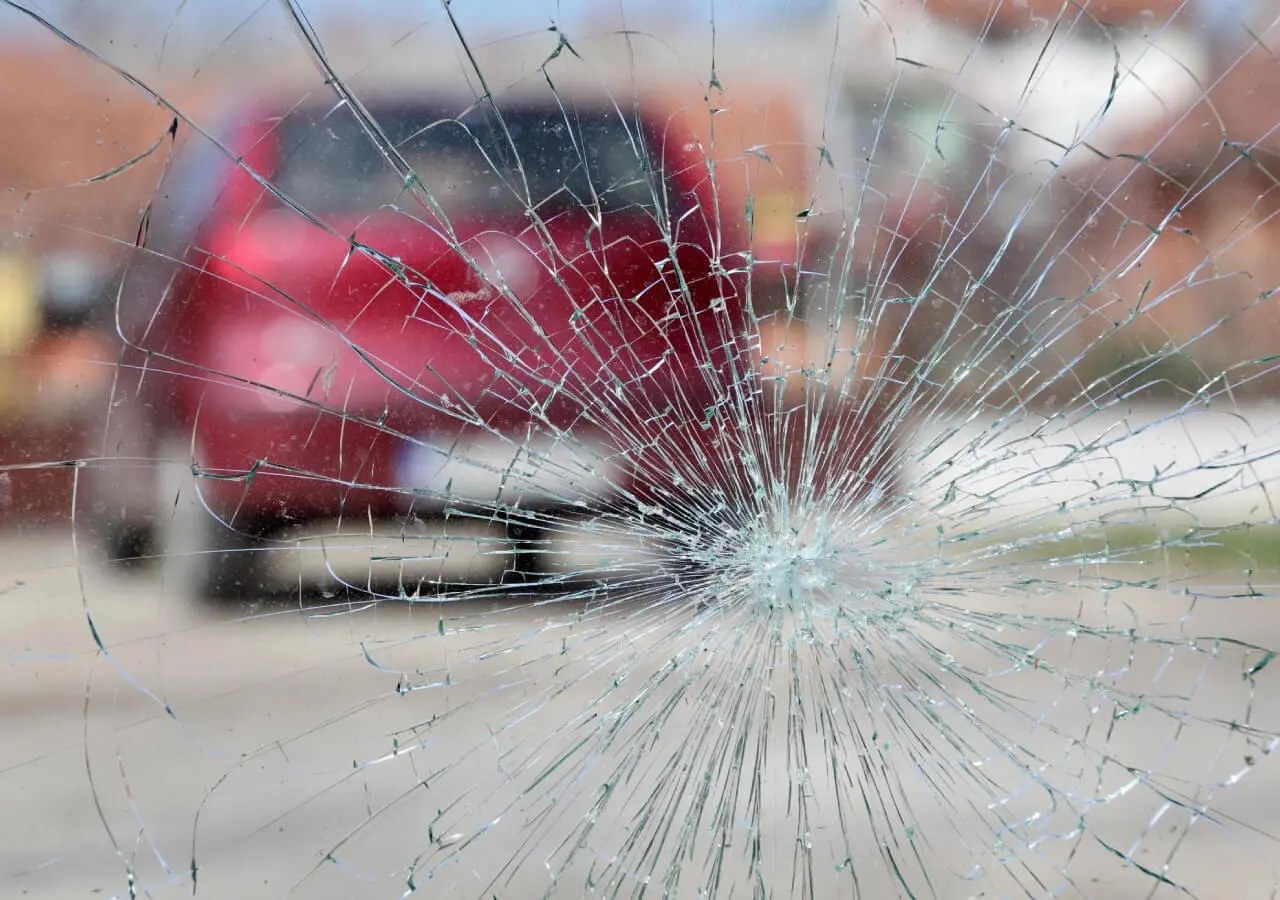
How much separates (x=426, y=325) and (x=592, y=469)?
0.76 feet

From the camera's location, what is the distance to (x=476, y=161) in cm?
113

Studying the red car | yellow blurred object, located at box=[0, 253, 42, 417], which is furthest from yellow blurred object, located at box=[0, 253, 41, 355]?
the red car

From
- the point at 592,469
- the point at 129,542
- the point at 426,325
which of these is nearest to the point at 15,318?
the point at 129,542

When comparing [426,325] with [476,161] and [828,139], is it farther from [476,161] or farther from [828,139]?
[828,139]

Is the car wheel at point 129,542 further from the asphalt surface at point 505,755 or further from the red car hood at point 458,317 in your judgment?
the red car hood at point 458,317

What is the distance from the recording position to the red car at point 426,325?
1.10 m

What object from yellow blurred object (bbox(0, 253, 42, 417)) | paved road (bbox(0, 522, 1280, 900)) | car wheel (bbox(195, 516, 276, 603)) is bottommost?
paved road (bbox(0, 522, 1280, 900))

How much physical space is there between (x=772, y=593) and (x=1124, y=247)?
556 mm

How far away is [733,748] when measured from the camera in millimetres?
1113

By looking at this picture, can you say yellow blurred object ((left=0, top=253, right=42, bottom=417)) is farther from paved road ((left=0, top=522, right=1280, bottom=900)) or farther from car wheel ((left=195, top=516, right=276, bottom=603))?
car wheel ((left=195, top=516, right=276, bottom=603))

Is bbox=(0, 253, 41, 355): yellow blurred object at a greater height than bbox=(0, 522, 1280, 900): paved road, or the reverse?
bbox=(0, 253, 41, 355): yellow blurred object

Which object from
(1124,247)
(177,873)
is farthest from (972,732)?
(177,873)

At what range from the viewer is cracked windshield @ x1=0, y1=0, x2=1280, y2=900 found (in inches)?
43.3

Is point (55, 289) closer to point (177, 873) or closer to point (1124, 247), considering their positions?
point (177, 873)
